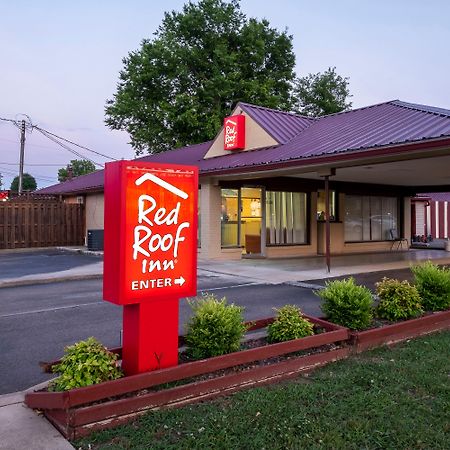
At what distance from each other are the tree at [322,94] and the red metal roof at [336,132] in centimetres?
2533

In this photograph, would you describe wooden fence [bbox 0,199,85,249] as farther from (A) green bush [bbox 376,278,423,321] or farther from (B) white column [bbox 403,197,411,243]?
(A) green bush [bbox 376,278,423,321]

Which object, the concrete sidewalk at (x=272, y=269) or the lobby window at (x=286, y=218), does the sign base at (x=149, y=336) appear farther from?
the lobby window at (x=286, y=218)

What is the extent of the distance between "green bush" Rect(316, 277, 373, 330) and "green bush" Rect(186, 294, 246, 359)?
1.49 meters

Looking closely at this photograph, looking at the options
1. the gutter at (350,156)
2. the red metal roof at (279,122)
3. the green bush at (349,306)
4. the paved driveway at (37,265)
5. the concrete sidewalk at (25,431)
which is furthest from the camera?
the red metal roof at (279,122)

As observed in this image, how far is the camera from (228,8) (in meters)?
36.4

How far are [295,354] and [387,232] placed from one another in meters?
18.9

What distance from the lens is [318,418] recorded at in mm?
3588

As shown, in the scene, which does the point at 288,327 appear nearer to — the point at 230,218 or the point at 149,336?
the point at 149,336

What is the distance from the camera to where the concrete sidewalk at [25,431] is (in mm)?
3111

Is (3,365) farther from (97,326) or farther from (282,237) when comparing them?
(282,237)

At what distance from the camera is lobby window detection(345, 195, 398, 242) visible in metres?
20.6

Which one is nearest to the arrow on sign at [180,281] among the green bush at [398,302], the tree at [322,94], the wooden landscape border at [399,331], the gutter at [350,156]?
the wooden landscape border at [399,331]

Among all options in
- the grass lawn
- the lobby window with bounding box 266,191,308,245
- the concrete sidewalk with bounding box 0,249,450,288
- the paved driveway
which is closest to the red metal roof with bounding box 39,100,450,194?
the lobby window with bounding box 266,191,308,245

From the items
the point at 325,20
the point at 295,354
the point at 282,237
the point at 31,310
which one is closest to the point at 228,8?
the point at 325,20
